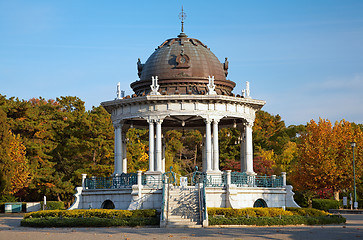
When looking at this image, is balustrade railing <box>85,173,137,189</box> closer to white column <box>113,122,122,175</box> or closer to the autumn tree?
white column <box>113,122,122,175</box>

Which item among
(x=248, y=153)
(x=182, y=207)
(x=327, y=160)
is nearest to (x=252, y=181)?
(x=248, y=153)

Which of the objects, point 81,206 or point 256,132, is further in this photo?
point 256,132

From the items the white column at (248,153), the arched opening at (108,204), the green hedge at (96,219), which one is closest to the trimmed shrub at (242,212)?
the green hedge at (96,219)

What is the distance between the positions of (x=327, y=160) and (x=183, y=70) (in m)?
28.8

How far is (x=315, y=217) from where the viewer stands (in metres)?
35.4

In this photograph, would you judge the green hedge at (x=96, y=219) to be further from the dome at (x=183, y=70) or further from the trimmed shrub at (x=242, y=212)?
the dome at (x=183, y=70)

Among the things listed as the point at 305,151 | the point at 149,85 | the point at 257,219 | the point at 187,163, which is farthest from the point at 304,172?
the point at 257,219

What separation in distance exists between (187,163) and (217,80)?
1656 inches

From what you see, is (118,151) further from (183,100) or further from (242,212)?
(242,212)

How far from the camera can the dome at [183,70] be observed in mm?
42594

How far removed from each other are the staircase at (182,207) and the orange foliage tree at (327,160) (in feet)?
105

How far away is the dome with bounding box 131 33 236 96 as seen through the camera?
4259cm

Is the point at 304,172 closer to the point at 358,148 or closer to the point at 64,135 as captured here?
the point at 358,148

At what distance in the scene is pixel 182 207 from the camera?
112 feet
